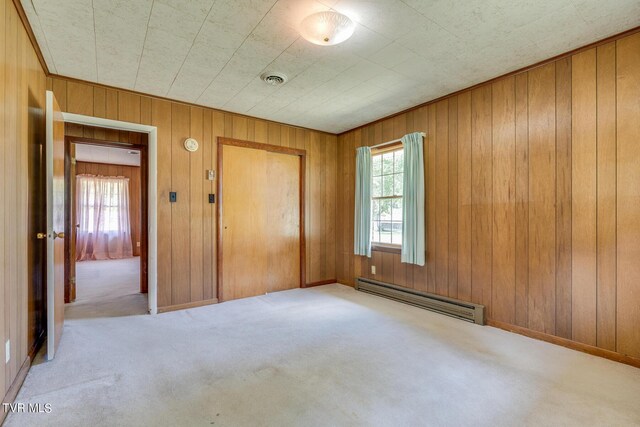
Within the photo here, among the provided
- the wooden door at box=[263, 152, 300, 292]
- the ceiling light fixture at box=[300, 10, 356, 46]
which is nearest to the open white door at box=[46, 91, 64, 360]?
the ceiling light fixture at box=[300, 10, 356, 46]

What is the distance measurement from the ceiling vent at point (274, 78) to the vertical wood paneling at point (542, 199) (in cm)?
234

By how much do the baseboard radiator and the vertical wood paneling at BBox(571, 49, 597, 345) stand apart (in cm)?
83

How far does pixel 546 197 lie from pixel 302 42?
99.3 inches

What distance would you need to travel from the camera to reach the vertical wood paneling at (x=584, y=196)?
252 cm

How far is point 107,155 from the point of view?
6.98m

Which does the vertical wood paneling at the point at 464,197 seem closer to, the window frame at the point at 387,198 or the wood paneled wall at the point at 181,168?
the window frame at the point at 387,198

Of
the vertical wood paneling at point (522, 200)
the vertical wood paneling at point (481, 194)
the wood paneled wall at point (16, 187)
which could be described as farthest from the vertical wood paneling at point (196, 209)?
the vertical wood paneling at point (522, 200)

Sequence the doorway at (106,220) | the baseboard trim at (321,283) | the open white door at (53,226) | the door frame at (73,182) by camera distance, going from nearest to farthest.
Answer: the open white door at (53,226) < the door frame at (73,182) < the doorway at (106,220) < the baseboard trim at (321,283)

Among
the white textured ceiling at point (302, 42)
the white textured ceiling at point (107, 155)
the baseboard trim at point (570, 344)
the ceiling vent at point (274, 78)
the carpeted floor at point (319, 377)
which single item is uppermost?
the white textured ceiling at point (302, 42)

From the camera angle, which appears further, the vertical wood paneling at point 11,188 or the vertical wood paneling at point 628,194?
the vertical wood paneling at point 628,194

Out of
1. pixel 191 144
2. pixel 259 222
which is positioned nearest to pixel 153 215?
pixel 191 144

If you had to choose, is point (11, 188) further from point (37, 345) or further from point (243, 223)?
point (243, 223)

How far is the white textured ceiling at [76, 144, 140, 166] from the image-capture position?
6276 mm

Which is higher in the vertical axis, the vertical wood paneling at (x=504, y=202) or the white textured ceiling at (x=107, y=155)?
the white textured ceiling at (x=107, y=155)
